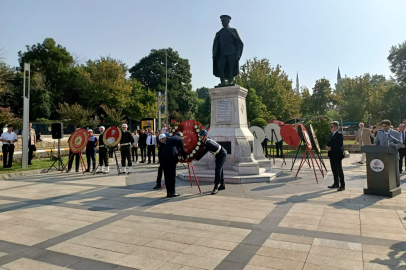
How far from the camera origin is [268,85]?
37594 mm

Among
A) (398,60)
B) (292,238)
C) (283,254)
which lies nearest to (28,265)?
(283,254)

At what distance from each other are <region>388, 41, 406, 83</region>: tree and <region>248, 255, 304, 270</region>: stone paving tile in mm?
54161

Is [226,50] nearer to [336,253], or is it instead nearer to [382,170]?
[382,170]

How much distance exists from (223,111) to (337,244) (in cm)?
716

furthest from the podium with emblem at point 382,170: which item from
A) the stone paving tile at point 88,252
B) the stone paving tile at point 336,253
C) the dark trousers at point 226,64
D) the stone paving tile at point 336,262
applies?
the stone paving tile at point 88,252

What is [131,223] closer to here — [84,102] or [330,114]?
[84,102]

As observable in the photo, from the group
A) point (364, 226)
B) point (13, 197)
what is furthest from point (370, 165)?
point (13, 197)

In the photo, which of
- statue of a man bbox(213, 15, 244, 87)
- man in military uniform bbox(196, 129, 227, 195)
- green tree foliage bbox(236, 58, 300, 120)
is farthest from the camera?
green tree foliage bbox(236, 58, 300, 120)

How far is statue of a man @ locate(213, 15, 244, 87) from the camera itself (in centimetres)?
1124

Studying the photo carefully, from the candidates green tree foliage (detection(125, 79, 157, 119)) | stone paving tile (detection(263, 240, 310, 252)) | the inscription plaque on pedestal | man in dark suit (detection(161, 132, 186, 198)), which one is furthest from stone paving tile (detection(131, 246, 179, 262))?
green tree foliage (detection(125, 79, 157, 119))

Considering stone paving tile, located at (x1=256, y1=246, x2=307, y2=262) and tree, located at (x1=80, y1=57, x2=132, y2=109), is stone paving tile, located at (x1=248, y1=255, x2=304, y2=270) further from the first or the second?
tree, located at (x1=80, y1=57, x2=132, y2=109)

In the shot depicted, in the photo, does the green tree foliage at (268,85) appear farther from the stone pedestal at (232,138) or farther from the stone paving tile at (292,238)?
the stone paving tile at (292,238)

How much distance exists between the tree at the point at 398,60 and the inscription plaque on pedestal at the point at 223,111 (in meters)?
48.2

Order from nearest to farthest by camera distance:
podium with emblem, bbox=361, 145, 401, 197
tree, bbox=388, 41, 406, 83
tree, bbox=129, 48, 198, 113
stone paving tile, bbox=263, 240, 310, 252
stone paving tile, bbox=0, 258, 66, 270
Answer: stone paving tile, bbox=0, 258, 66, 270
stone paving tile, bbox=263, 240, 310, 252
podium with emblem, bbox=361, 145, 401, 197
tree, bbox=388, 41, 406, 83
tree, bbox=129, 48, 198, 113
